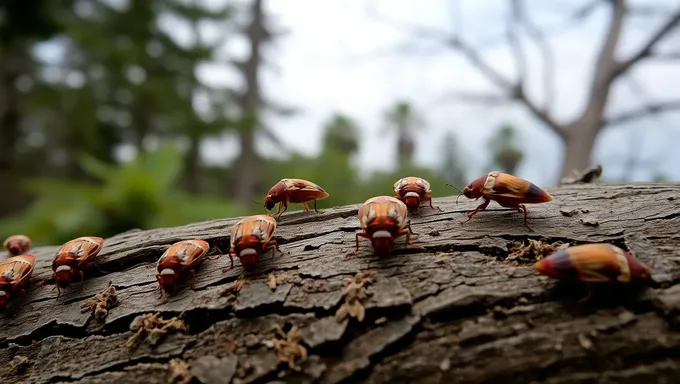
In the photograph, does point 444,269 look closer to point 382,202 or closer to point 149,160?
point 382,202

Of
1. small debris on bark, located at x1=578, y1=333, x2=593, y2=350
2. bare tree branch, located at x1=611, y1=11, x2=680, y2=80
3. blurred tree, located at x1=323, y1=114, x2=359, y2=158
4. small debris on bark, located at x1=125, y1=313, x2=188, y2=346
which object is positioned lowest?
small debris on bark, located at x1=125, y1=313, x2=188, y2=346

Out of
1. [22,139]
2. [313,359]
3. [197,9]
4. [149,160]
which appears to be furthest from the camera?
[22,139]

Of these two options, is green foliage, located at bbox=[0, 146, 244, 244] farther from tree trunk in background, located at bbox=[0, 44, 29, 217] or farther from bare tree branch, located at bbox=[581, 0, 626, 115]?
bare tree branch, located at bbox=[581, 0, 626, 115]

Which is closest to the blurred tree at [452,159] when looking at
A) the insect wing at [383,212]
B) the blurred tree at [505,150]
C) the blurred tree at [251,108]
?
the blurred tree at [505,150]

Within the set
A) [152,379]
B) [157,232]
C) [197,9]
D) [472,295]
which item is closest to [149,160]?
[157,232]

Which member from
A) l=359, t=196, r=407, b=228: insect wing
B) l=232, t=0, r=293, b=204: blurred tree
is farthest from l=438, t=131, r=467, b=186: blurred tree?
l=359, t=196, r=407, b=228: insect wing

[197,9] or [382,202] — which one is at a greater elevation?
[197,9]

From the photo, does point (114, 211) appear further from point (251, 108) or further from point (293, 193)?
point (251, 108)
